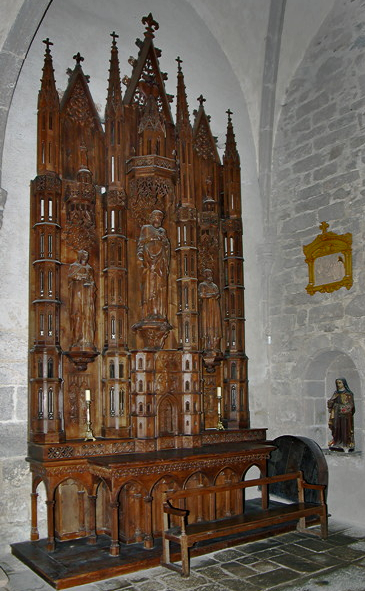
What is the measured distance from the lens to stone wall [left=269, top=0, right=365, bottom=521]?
6.94 meters

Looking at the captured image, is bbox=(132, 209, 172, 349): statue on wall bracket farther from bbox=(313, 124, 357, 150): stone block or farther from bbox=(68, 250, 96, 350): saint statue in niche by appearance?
bbox=(313, 124, 357, 150): stone block

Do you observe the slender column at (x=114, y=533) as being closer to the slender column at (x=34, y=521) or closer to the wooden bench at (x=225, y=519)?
the wooden bench at (x=225, y=519)

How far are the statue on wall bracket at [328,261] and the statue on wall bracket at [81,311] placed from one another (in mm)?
2843

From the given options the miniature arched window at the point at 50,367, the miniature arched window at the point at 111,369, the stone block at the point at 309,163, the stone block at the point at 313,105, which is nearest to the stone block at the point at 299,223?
the stone block at the point at 309,163

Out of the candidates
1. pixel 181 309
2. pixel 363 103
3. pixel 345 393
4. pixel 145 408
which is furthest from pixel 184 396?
pixel 363 103

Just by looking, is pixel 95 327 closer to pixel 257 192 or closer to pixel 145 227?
pixel 145 227

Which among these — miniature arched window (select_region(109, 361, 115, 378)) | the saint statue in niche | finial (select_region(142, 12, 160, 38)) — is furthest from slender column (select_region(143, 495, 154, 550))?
finial (select_region(142, 12, 160, 38))

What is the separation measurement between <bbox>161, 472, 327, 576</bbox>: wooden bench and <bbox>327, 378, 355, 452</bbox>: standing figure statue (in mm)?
918

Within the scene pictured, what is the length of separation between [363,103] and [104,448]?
4.93 meters

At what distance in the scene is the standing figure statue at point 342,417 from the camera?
694cm

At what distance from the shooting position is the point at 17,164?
6.31 m

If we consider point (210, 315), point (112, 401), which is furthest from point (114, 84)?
point (112, 401)

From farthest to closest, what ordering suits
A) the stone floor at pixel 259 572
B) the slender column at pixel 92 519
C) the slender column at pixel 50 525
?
the slender column at pixel 92 519 → the slender column at pixel 50 525 → the stone floor at pixel 259 572

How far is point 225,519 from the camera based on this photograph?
19.0 feet
